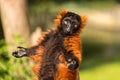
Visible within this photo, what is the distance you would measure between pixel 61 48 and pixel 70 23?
0.18 m

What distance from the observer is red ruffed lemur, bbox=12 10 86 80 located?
3.84m

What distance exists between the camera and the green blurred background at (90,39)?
5543 mm

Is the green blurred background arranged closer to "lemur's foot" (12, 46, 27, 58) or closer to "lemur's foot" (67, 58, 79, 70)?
"lemur's foot" (12, 46, 27, 58)

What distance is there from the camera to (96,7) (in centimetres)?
2058

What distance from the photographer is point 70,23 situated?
386 cm

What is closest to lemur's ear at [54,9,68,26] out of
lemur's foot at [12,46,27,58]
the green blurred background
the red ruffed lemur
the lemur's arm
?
the red ruffed lemur

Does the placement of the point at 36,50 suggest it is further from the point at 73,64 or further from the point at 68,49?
the point at 73,64

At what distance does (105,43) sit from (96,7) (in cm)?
488

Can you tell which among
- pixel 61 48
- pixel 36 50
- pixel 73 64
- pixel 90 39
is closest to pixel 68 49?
pixel 61 48

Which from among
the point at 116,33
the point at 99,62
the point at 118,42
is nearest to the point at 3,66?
the point at 99,62

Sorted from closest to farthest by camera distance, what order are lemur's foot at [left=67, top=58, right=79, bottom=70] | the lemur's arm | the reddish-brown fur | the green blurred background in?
lemur's foot at [left=67, top=58, right=79, bottom=70]
the reddish-brown fur
the lemur's arm
the green blurred background

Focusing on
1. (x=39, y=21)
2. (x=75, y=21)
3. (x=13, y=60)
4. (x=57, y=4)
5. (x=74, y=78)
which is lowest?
(x=57, y=4)

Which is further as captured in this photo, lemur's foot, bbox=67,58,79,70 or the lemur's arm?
the lemur's arm

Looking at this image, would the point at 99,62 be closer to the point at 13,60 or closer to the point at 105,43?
the point at 105,43
